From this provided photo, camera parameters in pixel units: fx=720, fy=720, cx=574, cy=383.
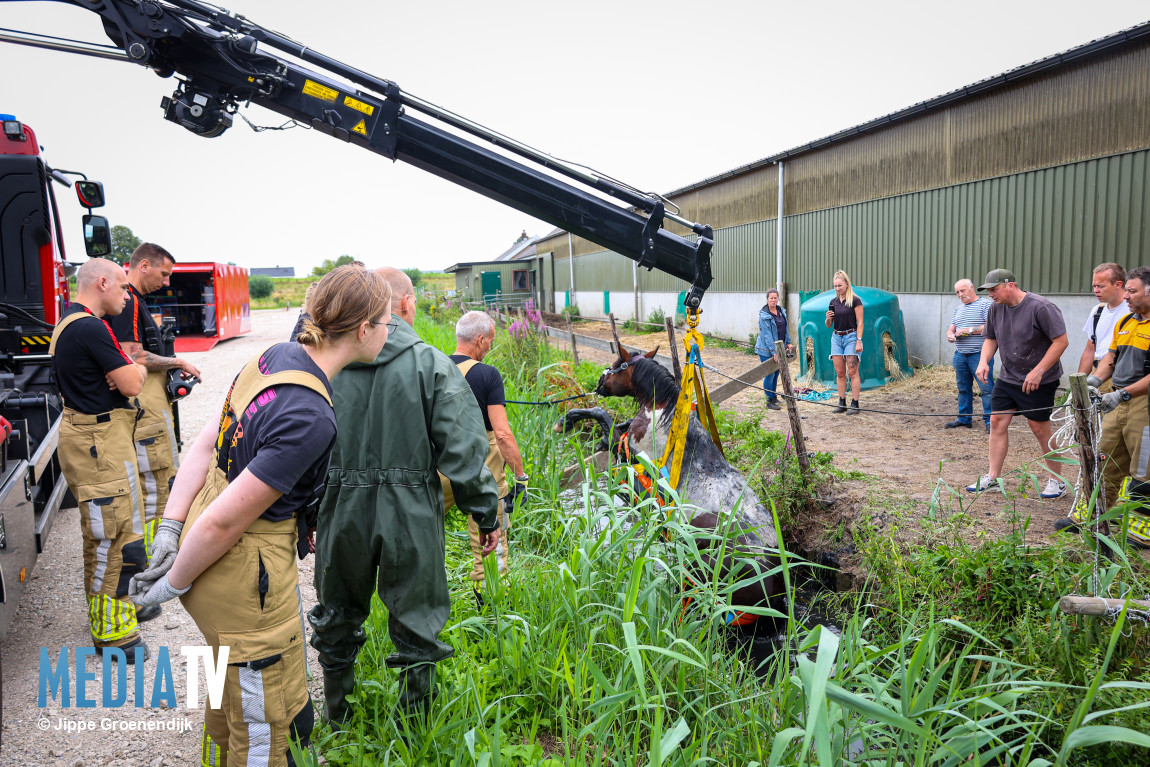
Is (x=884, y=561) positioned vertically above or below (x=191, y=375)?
below

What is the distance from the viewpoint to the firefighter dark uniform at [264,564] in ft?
6.47

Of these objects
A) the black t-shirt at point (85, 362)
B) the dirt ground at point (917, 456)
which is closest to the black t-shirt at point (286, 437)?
the black t-shirt at point (85, 362)

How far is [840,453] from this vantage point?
7230mm

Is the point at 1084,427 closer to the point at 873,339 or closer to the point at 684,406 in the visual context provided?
the point at 684,406

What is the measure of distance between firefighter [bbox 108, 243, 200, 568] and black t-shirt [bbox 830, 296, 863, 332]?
7294 mm

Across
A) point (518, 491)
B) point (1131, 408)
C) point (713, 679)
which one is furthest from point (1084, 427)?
point (518, 491)

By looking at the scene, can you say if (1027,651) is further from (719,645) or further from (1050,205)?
(1050,205)

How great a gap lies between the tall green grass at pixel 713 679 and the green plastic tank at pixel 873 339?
298 inches

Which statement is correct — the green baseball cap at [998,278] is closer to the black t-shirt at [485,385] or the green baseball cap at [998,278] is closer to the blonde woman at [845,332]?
the blonde woman at [845,332]

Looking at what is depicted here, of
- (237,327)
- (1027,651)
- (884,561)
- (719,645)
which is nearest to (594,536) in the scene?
(719,645)

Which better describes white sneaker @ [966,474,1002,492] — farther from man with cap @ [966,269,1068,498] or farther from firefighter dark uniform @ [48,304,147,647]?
firefighter dark uniform @ [48,304,147,647]

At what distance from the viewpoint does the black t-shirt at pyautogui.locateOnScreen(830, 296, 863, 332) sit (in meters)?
9.00

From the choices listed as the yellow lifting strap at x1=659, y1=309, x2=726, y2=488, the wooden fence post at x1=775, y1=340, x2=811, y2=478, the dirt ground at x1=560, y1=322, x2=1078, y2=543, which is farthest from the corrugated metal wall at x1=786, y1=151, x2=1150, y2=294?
the yellow lifting strap at x1=659, y1=309, x2=726, y2=488

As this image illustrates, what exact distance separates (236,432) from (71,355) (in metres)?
2.43
